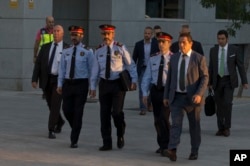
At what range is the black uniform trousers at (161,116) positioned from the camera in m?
11.8

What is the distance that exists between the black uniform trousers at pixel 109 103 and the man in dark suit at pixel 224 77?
255 cm

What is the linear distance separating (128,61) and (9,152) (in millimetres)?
2287

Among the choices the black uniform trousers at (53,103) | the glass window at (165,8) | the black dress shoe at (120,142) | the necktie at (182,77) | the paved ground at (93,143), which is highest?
the glass window at (165,8)

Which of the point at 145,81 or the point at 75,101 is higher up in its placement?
the point at 145,81

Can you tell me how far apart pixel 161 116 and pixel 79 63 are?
1677mm

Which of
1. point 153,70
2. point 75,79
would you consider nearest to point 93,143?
point 75,79

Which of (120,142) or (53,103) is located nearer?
(120,142)

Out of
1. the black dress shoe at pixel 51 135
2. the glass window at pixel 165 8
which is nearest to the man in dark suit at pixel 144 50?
the black dress shoe at pixel 51 135

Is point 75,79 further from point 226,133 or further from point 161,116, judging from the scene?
point 226,133

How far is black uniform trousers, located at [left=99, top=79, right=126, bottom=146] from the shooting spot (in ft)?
40.0

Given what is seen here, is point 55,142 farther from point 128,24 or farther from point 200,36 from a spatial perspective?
point 200,36

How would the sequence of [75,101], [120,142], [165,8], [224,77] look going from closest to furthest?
1. [120,142]
2. [75,101]
3. [224,77]
4. [165,8]

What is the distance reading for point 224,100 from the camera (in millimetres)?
14172

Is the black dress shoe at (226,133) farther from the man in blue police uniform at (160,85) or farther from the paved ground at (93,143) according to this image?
the man in blue police uniform at (160,85)
